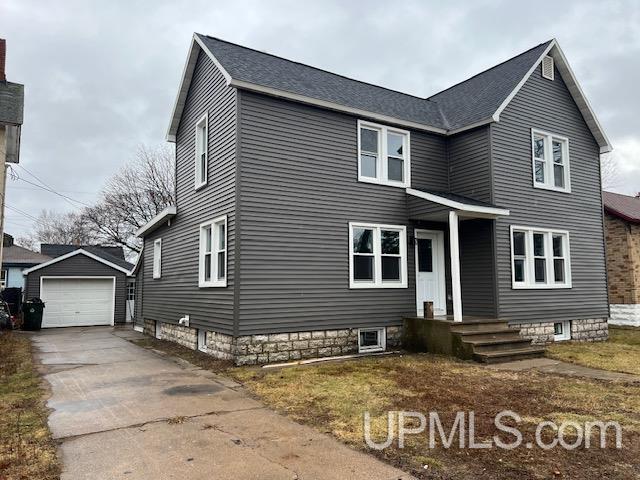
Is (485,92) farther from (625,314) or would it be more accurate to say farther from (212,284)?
(625,314)

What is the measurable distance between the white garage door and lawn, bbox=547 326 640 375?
19.1m

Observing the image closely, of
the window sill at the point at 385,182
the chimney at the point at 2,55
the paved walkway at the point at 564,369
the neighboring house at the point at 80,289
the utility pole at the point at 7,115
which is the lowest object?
the paved walkway at the point at 564,369

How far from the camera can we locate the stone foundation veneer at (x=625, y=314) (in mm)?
17078

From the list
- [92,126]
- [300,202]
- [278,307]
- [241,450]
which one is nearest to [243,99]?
[300,202]

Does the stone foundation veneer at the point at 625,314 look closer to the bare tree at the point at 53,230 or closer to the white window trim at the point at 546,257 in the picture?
the white window trim at the point at 546,257

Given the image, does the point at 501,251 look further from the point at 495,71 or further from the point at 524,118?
the point at 495,71

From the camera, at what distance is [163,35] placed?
1703cm

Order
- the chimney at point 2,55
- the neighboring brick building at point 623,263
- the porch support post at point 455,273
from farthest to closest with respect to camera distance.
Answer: the neighboring brick building at point 623,263, the chimney at point 2,55, the porch support post at point 455,273

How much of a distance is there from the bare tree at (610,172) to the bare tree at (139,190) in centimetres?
3146

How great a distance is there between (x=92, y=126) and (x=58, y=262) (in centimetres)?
1943

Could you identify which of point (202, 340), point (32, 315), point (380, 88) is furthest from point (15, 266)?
point (380, 88)

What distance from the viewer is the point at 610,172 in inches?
1297

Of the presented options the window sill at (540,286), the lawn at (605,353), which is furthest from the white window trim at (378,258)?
the lawn at (605,353)

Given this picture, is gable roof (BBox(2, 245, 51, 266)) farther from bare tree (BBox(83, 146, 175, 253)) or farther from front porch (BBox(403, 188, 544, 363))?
front porch (BBox(403, 188, 544, 363))
